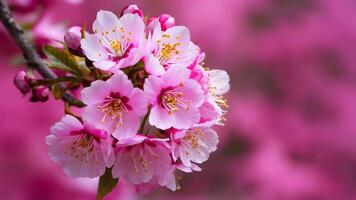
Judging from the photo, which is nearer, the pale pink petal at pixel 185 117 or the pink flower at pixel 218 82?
the pale pink petal at pixel 185 117

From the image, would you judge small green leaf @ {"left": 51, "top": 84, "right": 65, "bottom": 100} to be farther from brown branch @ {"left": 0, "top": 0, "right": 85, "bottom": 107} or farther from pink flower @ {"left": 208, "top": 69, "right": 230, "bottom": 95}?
pink flower @ {"left": 208, "top": 69, "right": 230, "bottom": 95}

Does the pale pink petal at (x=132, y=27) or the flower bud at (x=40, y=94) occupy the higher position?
the pale pink petal at (x=132, y=27)

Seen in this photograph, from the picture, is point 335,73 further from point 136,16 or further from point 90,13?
point 136,16

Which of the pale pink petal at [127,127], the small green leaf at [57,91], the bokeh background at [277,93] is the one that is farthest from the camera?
the bokeh background at [277,93]

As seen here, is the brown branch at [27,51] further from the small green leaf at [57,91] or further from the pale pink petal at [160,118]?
the pale pink petal at [160,118]

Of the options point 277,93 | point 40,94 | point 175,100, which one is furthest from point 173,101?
point 277,93

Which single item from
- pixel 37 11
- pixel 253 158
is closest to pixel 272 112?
pixel 253 158

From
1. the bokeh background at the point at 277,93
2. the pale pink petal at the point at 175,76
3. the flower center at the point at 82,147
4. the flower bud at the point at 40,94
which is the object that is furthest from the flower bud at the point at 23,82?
the bokeh background at the point at 277,93

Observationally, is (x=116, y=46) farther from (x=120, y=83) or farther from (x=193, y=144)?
(x=193, y=144)
